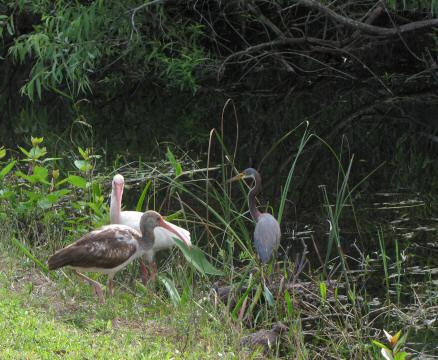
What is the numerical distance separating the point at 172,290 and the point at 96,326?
0.91m

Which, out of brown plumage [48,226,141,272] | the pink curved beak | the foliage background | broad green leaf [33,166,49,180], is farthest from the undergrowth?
the foliage background

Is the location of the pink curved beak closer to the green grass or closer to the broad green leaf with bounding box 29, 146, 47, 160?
the broad green leaf with bounding box 29, 146, 47, 160

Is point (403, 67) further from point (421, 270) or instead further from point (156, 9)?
point (421, 270)

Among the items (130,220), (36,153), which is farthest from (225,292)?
(36,153)

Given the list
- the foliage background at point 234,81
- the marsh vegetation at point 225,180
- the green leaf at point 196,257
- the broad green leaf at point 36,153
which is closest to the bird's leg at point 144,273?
the marsh vegetation at point 225,180

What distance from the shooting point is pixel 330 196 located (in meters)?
10.0

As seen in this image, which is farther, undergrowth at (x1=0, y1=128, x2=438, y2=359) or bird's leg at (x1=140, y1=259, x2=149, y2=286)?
bird's leg at (x1=140, y1=259, x2=149, y2=286)

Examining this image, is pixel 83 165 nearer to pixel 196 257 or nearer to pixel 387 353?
pixel 196 257

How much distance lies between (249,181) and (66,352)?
5207 millimetres

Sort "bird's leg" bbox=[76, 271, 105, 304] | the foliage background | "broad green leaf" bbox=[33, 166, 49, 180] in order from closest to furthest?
"bird's leg" bbox=[76, 271, 105, 304] < "broad green leaf" bbox=[33, 166, 49, 180] < the foliage background

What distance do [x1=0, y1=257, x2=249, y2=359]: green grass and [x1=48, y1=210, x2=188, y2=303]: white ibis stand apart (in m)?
0.22

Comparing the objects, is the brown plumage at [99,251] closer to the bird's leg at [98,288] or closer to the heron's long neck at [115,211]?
the bird's leg at [98,288]

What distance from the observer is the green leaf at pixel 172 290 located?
6.05 meters

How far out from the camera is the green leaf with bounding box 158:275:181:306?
19.9 ft
